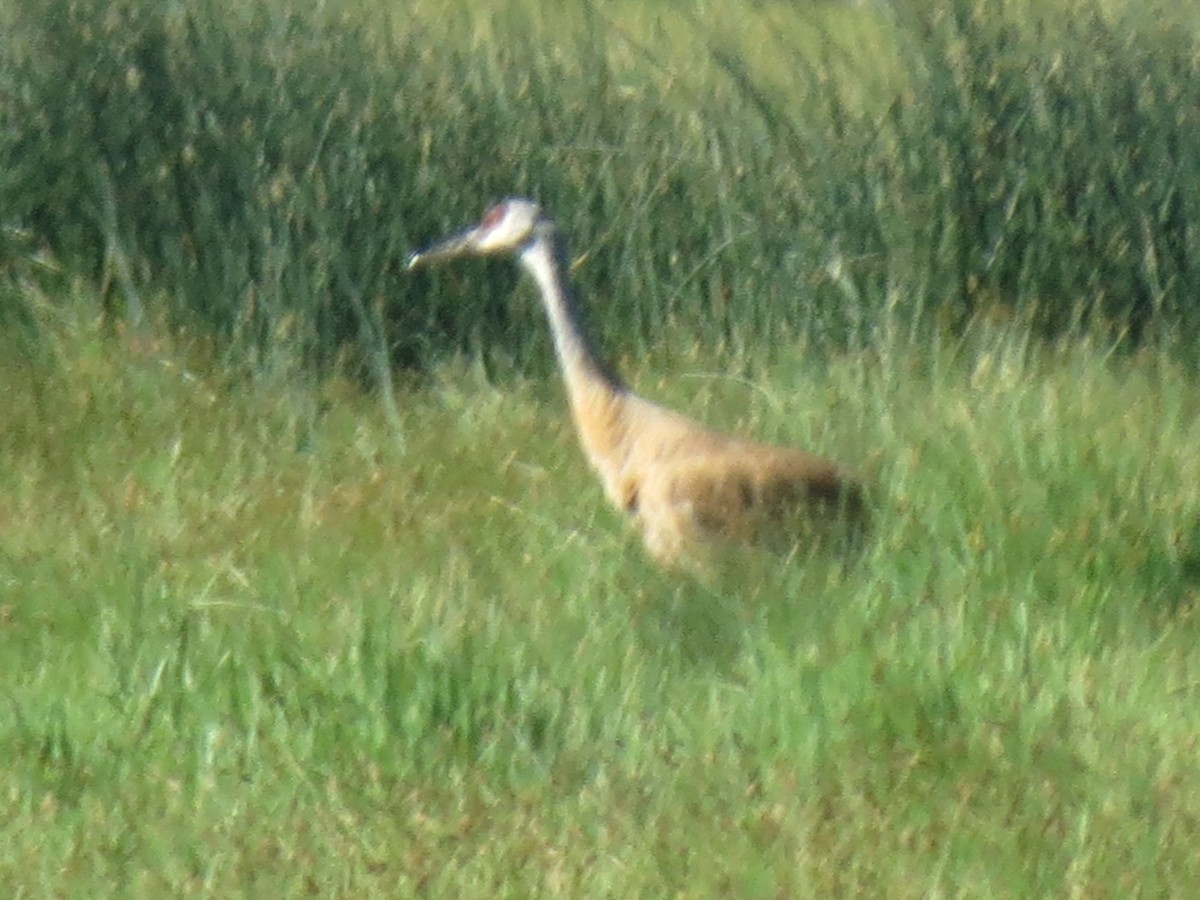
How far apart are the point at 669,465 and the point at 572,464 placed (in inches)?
28.1

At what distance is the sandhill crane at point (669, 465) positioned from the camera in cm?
489

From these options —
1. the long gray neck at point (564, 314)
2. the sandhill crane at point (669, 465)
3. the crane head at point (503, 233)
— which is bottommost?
the sandhill crane at point (669, 465)

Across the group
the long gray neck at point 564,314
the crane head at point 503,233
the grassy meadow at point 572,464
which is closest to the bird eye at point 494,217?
the crane head at point 503,233

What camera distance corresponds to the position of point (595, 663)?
4.25 m

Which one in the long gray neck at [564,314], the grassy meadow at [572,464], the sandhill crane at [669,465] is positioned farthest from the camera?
the long gray neck at [564,314]

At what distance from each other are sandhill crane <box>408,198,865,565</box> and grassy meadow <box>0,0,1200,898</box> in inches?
4.6

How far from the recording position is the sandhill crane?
489 cm

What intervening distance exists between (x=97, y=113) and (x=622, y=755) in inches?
141

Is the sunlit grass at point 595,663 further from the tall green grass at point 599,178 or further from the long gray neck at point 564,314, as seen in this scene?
the tall green grass at point 599,178

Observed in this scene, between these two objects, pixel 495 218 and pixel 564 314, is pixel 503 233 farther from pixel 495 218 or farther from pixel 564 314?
pixel 564 314

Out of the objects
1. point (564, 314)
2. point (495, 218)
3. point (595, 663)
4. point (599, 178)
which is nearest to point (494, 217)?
point (495, 218)

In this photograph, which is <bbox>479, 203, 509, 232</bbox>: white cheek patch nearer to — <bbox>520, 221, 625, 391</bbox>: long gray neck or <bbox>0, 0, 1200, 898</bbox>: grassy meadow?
<bbox>520, 221, 625, 391</bbox>: long gray neck

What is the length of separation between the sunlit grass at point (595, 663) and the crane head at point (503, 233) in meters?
0.49

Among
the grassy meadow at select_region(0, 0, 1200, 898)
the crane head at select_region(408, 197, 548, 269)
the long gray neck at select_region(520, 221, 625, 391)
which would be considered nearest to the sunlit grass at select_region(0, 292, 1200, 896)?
the grassy meadow at select_region(0, 0, 1200, 898)
